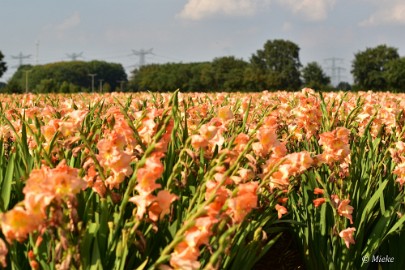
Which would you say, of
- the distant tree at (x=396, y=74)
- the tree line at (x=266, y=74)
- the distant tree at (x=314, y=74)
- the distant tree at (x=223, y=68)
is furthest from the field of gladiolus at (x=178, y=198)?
the distant tree at (x=314, y=74)

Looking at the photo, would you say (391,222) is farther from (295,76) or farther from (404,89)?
(295,76)

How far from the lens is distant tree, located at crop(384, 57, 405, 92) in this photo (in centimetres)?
6488

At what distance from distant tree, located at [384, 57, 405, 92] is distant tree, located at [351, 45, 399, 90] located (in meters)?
2.69

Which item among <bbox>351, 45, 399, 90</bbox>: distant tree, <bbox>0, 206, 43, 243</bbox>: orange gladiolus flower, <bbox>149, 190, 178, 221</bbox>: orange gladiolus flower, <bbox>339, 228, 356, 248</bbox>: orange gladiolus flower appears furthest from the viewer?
<bbox>351, 45, 399, 90</bbox>: distant tree

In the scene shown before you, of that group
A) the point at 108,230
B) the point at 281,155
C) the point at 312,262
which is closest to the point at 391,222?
the point at 312,262

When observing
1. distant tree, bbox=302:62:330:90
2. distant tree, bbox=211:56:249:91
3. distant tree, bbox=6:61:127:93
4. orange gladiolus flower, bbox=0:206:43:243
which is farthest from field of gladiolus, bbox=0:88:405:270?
distant tree, bbox=6:61:127:93

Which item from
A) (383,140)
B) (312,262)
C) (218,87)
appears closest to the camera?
(312,262)

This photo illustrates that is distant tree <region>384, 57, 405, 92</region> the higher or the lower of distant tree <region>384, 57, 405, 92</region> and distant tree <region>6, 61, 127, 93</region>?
the lower

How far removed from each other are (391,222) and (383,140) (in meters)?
1.12

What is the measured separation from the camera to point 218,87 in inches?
3241

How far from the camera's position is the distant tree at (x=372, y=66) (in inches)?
2781

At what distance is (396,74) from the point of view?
6512 cm

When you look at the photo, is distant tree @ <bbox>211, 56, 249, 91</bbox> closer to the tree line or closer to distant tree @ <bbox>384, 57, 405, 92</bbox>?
the tree line

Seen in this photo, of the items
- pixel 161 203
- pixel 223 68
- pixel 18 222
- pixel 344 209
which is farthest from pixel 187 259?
pixel 223 68
